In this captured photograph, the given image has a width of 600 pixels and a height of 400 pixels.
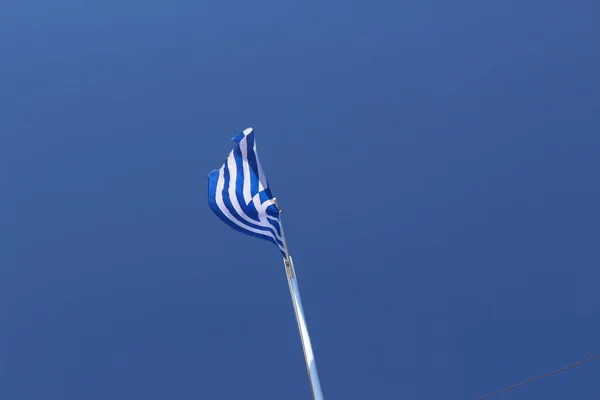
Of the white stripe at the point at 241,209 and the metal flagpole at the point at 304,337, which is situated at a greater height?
the white stripe at the point at 241,209

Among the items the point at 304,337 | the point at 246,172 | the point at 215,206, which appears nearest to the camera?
the point at 215,206

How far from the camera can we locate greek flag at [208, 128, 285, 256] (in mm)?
10430

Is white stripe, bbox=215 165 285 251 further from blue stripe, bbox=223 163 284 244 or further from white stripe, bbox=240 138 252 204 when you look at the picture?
white stripe, bbox=240 138 252 204

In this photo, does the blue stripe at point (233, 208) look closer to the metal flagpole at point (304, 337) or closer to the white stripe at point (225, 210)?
the white stripe at point (225, 210)

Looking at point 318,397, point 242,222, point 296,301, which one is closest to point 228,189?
point 242,222

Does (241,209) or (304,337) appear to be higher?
(241,209)

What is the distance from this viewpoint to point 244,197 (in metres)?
10.4

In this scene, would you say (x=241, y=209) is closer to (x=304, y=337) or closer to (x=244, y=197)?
(x=244, y=197)

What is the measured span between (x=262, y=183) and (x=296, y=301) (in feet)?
3.38

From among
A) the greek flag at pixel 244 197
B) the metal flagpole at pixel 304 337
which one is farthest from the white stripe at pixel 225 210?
the metal flagpole at pixel 304 337

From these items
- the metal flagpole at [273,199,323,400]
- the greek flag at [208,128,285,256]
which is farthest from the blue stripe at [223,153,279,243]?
the metal flagpole at [273,199,323,400]

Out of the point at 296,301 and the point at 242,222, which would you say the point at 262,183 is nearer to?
the point at 242,222

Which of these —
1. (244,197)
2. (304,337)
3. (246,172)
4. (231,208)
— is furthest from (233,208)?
(304,337)

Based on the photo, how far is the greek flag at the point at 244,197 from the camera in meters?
10.4
